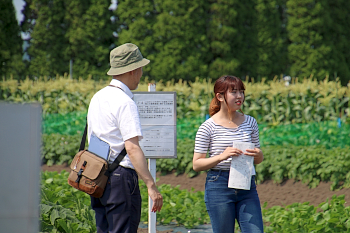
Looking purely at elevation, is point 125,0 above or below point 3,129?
above

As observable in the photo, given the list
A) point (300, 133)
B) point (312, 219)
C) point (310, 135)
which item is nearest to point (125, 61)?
point (312, 219)

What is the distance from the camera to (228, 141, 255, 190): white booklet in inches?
116

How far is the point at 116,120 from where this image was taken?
2770 millimetres

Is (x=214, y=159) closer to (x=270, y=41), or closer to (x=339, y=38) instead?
(x=270, y=41)

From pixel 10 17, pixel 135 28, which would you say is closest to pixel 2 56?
pixel 10 17

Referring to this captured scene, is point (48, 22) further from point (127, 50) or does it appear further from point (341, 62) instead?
point (127, 50)

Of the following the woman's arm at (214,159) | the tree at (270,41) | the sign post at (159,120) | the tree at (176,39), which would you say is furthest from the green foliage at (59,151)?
the tree at (270,41)

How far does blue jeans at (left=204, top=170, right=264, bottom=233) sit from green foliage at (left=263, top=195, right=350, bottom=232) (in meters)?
1.47

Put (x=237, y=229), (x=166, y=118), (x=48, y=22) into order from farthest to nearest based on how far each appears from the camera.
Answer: (x=48, y=22) → (x=237, y=229) → (x=166, y=118)

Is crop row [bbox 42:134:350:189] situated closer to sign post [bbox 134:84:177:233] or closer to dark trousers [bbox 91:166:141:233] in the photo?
sign post [bbox 134:84:177:233]

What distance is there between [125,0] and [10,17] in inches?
226

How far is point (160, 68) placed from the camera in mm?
21234

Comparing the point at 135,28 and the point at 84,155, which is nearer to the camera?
the point at 84,155

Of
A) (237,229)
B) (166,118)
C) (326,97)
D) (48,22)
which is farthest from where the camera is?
(48,22)
